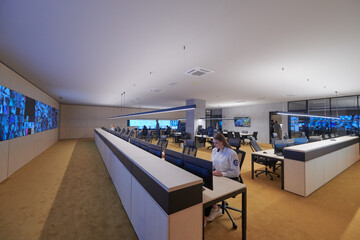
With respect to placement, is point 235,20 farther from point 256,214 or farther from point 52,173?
point 52,173

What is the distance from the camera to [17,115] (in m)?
4.48

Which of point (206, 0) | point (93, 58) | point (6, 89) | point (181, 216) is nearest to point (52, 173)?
point (6, 89)

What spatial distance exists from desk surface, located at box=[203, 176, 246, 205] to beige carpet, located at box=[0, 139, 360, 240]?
0.80m

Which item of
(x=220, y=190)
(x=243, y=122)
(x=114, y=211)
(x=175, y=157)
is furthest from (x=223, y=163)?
(x=243, y=122)

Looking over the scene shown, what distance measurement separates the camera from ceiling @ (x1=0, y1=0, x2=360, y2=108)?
1900 millimetres

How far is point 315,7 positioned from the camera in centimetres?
187

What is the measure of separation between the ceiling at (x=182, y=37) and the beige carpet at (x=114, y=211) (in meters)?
3.02

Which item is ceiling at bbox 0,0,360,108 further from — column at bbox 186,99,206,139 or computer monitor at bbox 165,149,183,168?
column at bbox 186,99,206,139

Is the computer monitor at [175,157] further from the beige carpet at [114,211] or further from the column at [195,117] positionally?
the column at [195,117]

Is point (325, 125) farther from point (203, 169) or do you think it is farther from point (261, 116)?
point (203, 169)

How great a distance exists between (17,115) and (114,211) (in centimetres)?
456

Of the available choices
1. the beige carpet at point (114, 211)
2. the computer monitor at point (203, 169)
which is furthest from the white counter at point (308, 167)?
the computer monitor at point (203, 169)

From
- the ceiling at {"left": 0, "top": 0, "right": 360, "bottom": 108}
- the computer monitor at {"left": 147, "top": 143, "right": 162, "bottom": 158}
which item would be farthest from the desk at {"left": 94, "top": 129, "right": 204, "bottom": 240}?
the ceiling at {"left": 0, "top": 0, "right": 360, "bottom": 108}

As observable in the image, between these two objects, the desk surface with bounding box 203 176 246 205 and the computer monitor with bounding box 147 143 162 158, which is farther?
the computer monitor with bounding box 147 143 162 158
